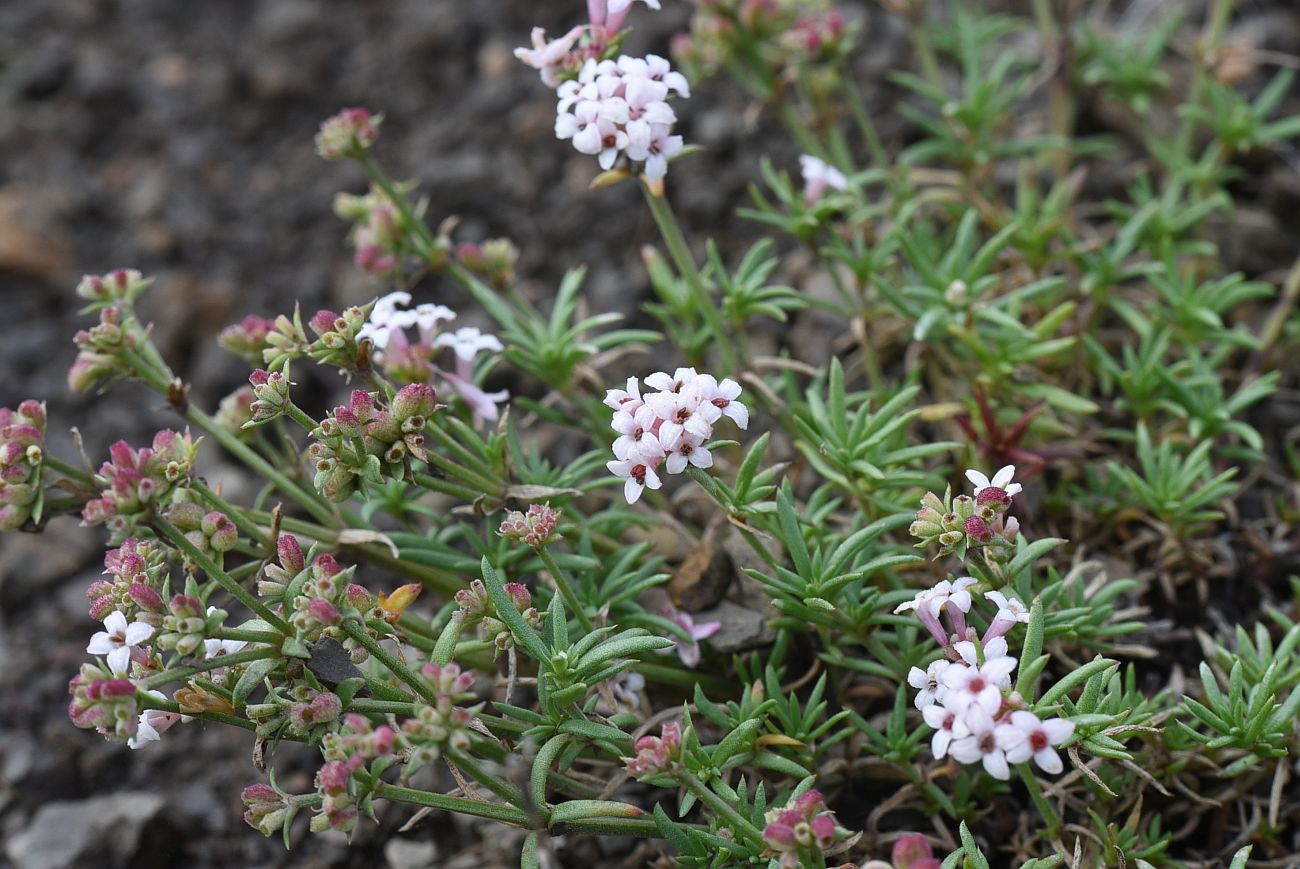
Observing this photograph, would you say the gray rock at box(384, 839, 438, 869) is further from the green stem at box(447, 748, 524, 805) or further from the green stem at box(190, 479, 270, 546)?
the green stem at box(190, 479, 270, 546)

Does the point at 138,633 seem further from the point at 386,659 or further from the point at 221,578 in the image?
the point at 386,659

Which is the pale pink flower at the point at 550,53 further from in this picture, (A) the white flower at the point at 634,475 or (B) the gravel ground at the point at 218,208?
(B) the gravel ground at the point at 218,208

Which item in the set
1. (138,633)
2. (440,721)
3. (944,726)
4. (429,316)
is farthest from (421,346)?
(944,726)

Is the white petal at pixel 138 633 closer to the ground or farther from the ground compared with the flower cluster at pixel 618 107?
closer to the ground

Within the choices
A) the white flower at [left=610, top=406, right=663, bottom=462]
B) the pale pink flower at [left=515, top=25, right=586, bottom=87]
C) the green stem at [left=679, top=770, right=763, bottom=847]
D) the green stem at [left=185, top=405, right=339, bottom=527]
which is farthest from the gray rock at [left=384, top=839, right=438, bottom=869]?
the pale pink flower at [left=515, top=25, right=586, bottom=87]

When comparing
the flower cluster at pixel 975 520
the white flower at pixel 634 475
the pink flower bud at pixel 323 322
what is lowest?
the flower cluster at pixel 975 520

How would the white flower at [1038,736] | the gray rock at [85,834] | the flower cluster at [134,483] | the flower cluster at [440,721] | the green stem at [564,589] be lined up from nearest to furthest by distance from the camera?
the white flower at [1038,736] → the flower cluster at [440,721] → the flower cluster at [134,483] → the green stem at [564,589] → the gray rock at [85,834]

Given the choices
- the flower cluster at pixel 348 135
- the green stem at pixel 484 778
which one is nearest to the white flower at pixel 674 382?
the green stem at pixel 484 778

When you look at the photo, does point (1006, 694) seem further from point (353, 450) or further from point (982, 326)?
point (982, 326)
